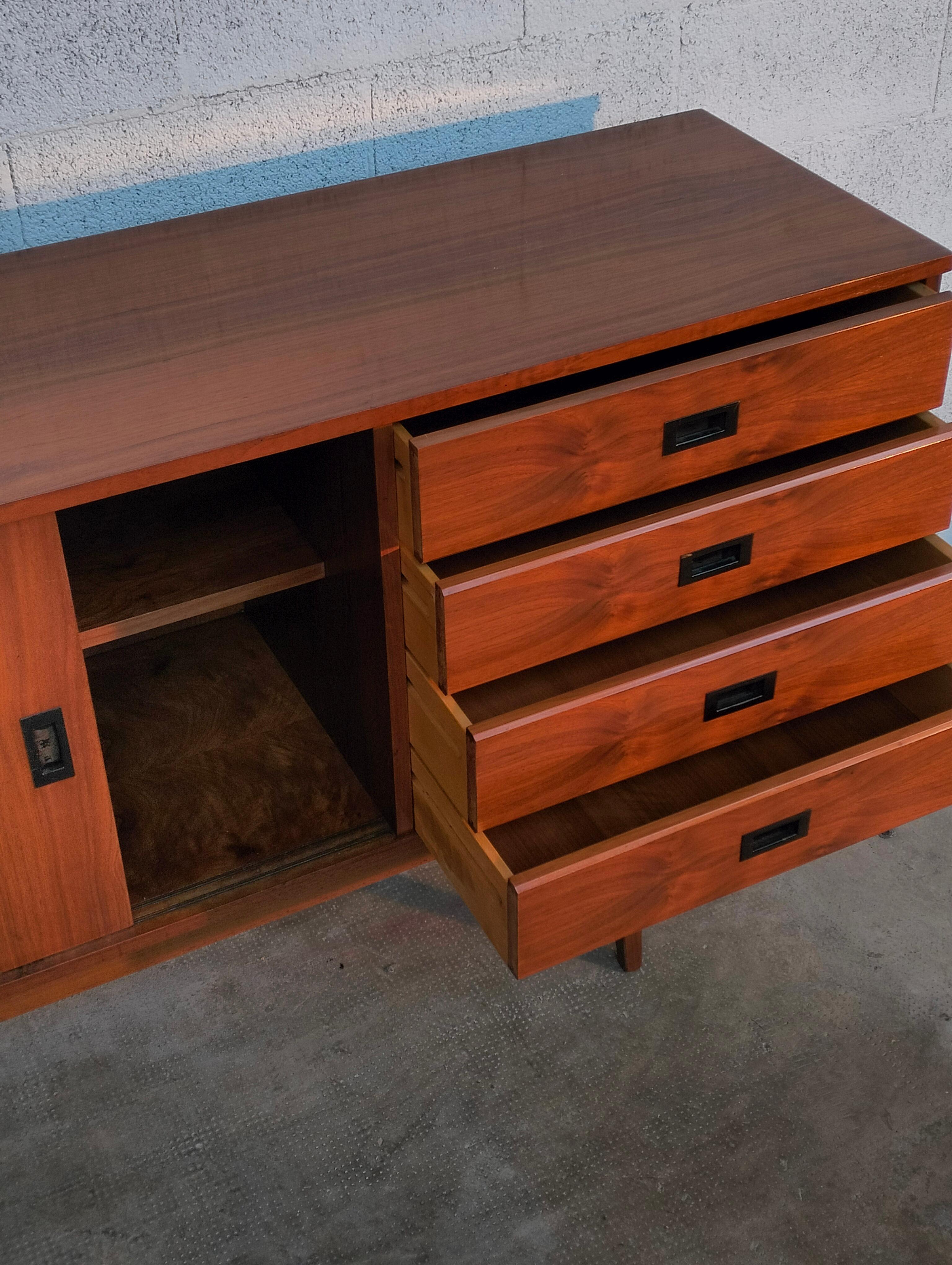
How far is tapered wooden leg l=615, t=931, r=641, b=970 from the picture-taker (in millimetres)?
1580

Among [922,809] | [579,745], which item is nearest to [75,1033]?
[579,745]

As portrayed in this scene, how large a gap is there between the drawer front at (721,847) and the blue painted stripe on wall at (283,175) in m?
0.80

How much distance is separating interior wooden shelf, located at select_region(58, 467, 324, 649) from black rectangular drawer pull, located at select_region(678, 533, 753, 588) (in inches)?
14.7

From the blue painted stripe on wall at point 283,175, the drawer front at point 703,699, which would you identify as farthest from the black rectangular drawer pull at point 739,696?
the blue painted stripe on wall at point 283,175

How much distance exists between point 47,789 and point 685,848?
0.58m

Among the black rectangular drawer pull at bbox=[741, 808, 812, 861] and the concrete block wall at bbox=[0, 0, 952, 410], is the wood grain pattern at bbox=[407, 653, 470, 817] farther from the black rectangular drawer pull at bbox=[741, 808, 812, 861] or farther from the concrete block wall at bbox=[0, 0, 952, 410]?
the concrete block wall at bbox=[0, 0, 952, 410]

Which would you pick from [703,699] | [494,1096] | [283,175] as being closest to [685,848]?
[703,699]

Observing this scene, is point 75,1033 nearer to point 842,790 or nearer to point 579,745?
point 579,745

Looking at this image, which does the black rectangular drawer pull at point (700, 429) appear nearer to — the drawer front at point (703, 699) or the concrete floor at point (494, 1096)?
the drawer front at point (703, 699)

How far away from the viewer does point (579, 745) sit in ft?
4.28

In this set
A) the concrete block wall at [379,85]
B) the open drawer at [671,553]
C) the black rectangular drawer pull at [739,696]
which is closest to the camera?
the open drawer at [671,553]

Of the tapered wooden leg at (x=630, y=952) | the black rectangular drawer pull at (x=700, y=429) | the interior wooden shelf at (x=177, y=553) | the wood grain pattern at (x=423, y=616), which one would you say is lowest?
the tapered wooden leg at (x=630, y=952)

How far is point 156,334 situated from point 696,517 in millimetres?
506

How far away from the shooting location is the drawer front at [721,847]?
4.18ft
